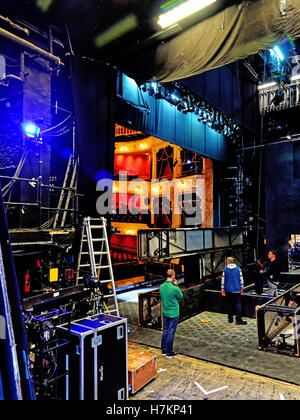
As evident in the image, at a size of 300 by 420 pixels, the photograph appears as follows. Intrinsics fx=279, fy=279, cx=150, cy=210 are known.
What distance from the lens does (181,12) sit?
20.2 feet

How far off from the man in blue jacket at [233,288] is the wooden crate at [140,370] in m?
3.91

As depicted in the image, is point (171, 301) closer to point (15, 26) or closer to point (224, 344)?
point (224, 344)

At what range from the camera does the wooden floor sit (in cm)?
456

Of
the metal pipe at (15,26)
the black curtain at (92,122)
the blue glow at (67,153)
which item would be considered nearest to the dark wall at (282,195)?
the black curtain at (92,122)

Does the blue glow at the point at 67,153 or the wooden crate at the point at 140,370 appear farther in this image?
the blue glow at the point at 67,153

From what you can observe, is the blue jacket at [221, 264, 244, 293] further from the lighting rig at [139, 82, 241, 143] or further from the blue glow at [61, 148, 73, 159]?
the lighting rig at [139, 82, 241, 143]

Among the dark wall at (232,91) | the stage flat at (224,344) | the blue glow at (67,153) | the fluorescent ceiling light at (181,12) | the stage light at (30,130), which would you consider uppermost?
the dark wall at (232,91)

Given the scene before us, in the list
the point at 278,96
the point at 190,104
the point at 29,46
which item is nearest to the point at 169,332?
the point at 29,46

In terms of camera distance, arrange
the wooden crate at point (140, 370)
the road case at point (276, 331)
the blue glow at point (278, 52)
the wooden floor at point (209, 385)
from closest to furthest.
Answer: the wooden floor at point (209, 385)
the wooden crate at point (140, 370)
the road case at point (276, 331)
the blue glow at point (278, 52)

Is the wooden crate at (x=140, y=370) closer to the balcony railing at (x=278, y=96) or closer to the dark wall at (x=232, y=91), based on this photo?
the dark wall at (x=232, y=91)

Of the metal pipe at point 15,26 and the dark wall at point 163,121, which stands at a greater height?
the metal pipe at point 15,26

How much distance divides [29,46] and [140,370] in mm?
7608

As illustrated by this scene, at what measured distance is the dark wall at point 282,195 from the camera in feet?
48.5

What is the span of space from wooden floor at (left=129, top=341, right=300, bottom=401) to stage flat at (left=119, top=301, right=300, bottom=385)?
288mm
